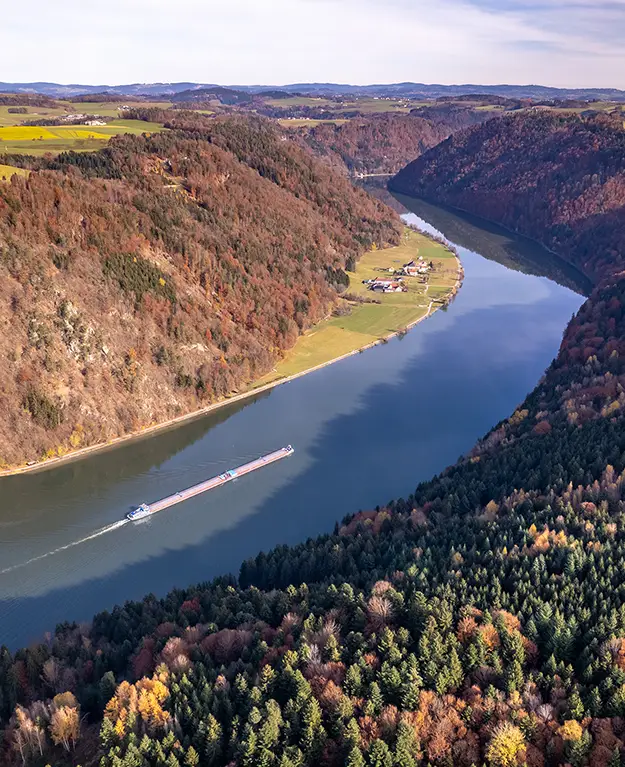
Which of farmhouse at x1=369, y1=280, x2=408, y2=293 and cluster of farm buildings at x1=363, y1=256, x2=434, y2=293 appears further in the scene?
cluster of farm buildings at x1=363, y1=256, x2=434, y2=293

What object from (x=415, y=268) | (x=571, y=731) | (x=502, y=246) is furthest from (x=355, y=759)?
(x=502, y=246)

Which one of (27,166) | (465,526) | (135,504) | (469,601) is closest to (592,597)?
(469,601)

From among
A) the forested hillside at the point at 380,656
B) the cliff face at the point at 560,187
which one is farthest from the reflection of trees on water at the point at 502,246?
the forested hillside at the point at 380,656

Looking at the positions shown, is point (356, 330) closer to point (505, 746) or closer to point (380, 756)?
point (505, 746)

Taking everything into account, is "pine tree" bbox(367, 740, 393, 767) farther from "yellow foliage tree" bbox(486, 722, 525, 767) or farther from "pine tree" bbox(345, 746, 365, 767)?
"yellow foliage tree" bbox(486, 722, 525, 767)

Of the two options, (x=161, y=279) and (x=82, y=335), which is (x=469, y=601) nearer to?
(x=82, y=335)

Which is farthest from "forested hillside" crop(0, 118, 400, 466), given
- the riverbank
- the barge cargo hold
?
the barge cargo hold
